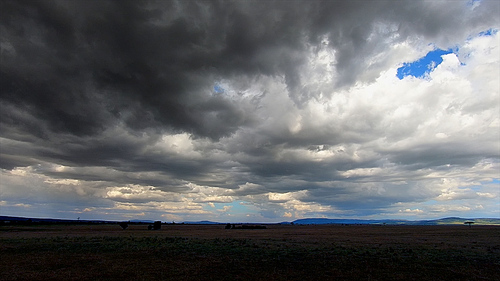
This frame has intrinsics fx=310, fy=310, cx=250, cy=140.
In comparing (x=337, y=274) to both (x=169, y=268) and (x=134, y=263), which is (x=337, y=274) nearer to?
(x=169, y=268)

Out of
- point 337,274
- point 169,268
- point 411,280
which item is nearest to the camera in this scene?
point 411,280

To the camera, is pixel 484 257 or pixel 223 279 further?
pixel 484 257

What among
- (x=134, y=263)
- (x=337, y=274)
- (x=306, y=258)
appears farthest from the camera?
(x=306, y=258)

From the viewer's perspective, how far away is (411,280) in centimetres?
1873

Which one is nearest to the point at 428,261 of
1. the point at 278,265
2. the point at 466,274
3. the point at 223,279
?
the point at 466,274

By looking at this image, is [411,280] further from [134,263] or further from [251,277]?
[134,263]

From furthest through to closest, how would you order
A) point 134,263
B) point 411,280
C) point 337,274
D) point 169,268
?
point 134,263
point 169,268
point 337,274
point 411,280

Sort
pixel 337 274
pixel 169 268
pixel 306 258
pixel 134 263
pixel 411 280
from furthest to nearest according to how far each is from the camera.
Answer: pixel 306 258, pixel 134 263, pixel 169 268, pixel 337 274, pixel 411 280

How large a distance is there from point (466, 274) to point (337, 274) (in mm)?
8554

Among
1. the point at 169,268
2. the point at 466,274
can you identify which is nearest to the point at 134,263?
the point at 169,268

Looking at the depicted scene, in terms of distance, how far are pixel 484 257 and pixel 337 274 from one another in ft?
59.2

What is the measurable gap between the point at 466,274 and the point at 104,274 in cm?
2395

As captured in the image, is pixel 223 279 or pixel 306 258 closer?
pixel 223 279

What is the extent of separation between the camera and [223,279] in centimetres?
1898
